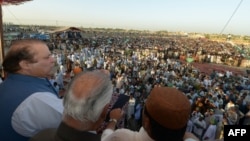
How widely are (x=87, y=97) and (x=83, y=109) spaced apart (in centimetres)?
5

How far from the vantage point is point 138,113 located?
746 centimetres

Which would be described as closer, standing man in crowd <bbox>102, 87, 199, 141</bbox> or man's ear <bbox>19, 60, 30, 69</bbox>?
standing man in crowd <bbox>102, 87, 199, 141</bbox>

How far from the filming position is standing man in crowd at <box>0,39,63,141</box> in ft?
4.18

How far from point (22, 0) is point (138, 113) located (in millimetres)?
3920

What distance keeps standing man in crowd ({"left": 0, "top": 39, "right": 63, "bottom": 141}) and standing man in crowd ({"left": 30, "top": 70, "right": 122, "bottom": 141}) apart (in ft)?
0.45

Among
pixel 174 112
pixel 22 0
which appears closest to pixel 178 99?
pixel 174 112

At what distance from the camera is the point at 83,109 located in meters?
1.10

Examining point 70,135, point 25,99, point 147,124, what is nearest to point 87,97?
point 70,135

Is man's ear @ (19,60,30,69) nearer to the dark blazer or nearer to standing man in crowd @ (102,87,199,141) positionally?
the dark blazer

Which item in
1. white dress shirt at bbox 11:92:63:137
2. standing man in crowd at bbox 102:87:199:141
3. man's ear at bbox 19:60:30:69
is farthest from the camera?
man's ear at bbox 19:60:30:69

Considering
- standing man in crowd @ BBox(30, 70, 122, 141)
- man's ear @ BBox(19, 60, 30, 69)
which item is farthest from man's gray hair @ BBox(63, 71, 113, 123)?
man's ear @ BBox(19, 60, 30, 69)

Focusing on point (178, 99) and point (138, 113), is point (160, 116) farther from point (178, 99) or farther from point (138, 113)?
point (138, 113)

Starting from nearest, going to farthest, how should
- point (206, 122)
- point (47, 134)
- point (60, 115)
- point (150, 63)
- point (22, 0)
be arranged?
point (47, 134)
point (60, 115)
point (22, 0)
point (206, 122)
point (150, 63)

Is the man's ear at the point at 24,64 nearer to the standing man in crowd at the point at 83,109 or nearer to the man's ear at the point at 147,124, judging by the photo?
the standing man in crowd at the point at 83,109
